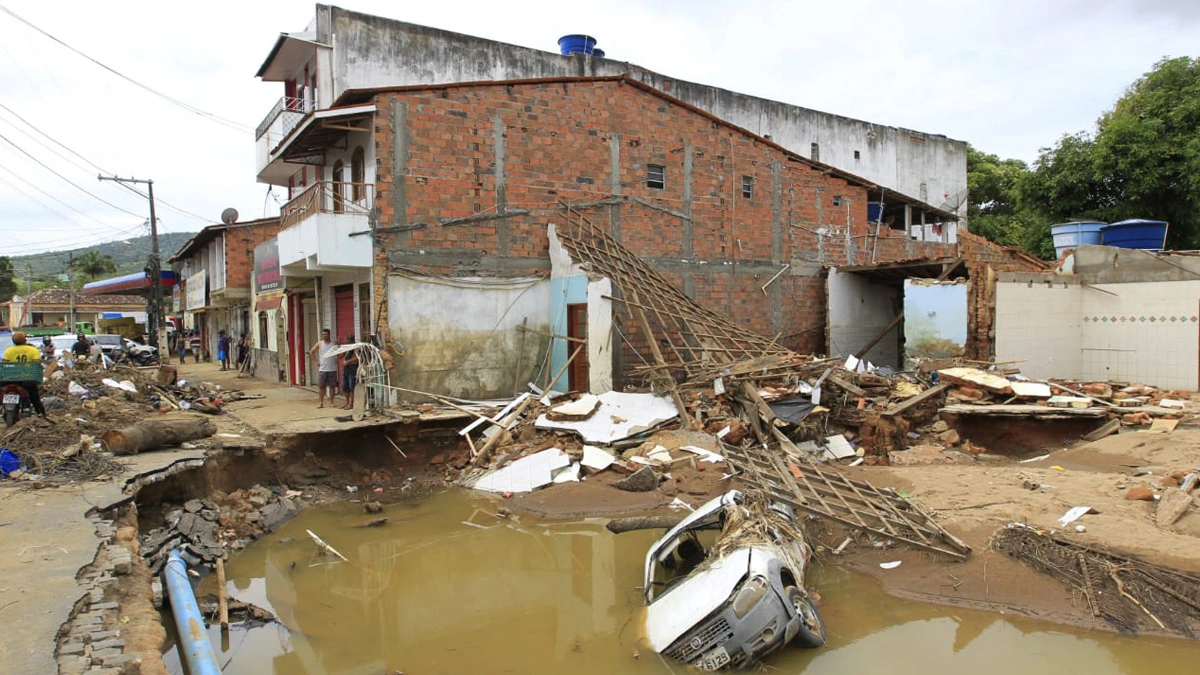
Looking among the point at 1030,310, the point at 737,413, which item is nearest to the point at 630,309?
the point at 737,413

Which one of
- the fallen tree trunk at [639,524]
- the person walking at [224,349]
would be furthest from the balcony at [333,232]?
the person walking at [224,349]

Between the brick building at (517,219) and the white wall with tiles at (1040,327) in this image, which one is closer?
the brick building at (517,219)

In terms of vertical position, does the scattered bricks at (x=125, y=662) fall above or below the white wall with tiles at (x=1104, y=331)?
below

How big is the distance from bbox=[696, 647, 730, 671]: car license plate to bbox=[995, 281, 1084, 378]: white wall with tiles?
445 inches

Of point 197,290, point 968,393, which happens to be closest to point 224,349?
point 197,290

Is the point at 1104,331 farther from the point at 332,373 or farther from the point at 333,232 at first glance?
the point at 332,373

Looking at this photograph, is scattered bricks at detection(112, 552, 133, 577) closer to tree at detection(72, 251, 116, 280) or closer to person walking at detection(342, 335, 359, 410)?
person walking at detection(342, 335, 359, 410)

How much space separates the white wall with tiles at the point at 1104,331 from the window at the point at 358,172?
12841 mm

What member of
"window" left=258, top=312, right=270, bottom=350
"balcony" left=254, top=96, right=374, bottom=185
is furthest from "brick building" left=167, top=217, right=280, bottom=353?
"balcony" left=254, top=96, right=374, bottom=185

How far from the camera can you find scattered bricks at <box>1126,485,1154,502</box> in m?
7.70

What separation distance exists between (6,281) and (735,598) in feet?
216

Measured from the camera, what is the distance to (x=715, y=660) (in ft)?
17.6

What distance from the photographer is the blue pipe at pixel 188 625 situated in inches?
188

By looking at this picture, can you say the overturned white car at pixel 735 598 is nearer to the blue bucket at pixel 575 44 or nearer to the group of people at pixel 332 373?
the group of people at pixel 332 373
